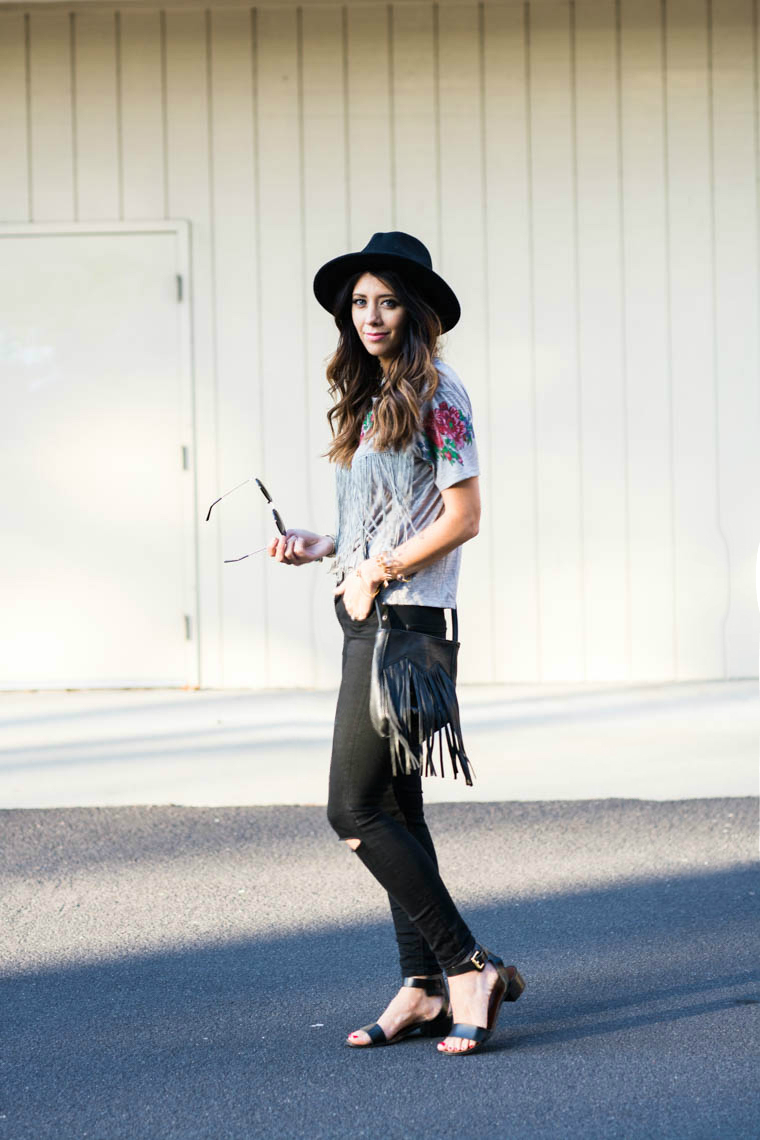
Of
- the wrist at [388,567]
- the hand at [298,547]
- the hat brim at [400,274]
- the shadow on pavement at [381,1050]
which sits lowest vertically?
the shadow on pavement at [381,1050]

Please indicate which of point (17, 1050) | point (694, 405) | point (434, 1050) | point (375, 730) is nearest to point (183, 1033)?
point (17, 1050)

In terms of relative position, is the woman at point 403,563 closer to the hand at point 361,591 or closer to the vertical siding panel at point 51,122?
the hand at point 361,591

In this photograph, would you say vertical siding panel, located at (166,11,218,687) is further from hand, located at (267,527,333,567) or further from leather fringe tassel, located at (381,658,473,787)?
leather fringe tassel, located at (381,658,473,787)

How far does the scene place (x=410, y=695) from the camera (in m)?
3.10

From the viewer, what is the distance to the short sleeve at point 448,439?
123 inches

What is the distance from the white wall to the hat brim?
16.0 feet

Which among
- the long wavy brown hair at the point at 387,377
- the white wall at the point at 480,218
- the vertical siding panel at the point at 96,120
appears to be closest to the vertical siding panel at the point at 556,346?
the white wall at the point at 480,218

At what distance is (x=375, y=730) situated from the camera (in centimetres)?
313

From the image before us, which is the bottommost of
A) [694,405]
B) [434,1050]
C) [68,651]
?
[434,1050]

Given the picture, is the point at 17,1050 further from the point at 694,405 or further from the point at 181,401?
the point at 694,405

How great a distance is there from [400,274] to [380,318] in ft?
0.38

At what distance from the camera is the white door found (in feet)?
27.0

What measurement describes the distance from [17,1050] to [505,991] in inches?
45.2

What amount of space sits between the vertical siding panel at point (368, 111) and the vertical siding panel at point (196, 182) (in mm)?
864
